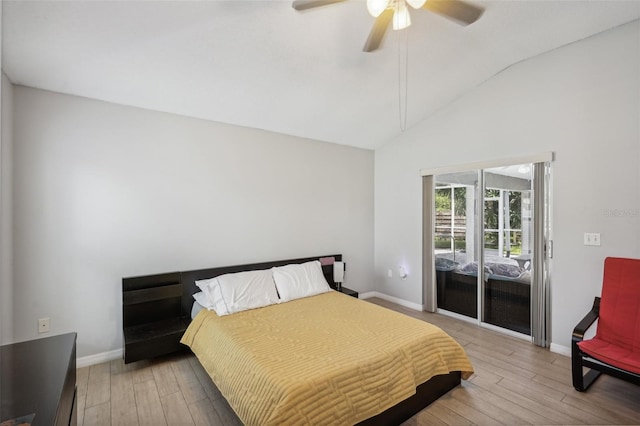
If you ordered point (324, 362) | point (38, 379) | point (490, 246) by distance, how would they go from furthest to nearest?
point (490, 246) < point (324, 362) < point (38, 379)

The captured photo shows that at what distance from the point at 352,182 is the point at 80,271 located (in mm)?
3507

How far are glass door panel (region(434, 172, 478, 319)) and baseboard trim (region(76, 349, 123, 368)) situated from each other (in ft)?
12.7

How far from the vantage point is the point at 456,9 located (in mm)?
1753

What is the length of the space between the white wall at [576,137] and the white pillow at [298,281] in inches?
93.5

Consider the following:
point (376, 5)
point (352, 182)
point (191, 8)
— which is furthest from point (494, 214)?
point (191, 8)

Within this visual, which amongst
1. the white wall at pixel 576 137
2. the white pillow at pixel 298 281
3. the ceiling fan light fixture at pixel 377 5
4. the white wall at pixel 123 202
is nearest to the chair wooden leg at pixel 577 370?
the white wall at pixel 576 137

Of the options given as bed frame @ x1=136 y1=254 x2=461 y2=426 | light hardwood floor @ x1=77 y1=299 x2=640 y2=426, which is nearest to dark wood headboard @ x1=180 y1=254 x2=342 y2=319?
bed frame @ x1=136 y1=254 x2=461 y2=426

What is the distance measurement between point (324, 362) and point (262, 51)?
2.45 meters

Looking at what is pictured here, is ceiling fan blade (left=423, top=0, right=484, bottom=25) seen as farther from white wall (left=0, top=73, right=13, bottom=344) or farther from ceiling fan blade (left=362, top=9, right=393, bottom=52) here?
white wall (left=0, top=73, right=13, bottom=344)

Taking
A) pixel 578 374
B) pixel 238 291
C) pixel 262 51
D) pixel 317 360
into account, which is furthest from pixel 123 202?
pixel 578 374

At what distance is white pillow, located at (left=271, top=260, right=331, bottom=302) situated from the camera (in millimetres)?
3324

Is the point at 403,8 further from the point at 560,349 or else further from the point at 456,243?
the point at 560,349

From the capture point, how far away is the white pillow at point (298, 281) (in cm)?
332

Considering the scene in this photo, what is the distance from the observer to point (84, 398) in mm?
2268
